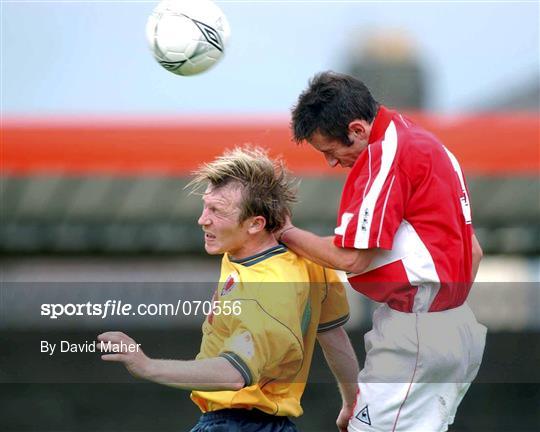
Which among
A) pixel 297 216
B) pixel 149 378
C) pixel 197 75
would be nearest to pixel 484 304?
pixel 297 216

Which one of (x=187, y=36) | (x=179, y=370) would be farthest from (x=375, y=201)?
(x=187, y=36)

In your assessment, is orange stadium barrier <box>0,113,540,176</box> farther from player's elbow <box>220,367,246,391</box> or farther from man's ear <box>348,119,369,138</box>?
player's elbow <box>220,367,246,391</box>

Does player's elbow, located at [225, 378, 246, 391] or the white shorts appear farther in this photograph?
the white shorts

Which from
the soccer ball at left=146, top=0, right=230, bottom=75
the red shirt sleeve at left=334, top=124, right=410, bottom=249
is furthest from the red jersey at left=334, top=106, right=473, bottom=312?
the soccer ball at left=146, top=0, right=230, bottom=75

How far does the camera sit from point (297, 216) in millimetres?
11797

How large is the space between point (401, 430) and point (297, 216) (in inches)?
319

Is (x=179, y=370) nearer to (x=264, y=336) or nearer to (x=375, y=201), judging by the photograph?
(x=264, y=336)

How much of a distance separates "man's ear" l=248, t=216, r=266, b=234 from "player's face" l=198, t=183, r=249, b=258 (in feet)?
0.05

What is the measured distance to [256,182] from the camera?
152 inches

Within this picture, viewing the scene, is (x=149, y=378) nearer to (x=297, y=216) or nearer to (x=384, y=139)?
(x=384, y=139)

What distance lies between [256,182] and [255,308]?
0.54m

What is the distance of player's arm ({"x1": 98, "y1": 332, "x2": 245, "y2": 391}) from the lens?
3.33 meters
